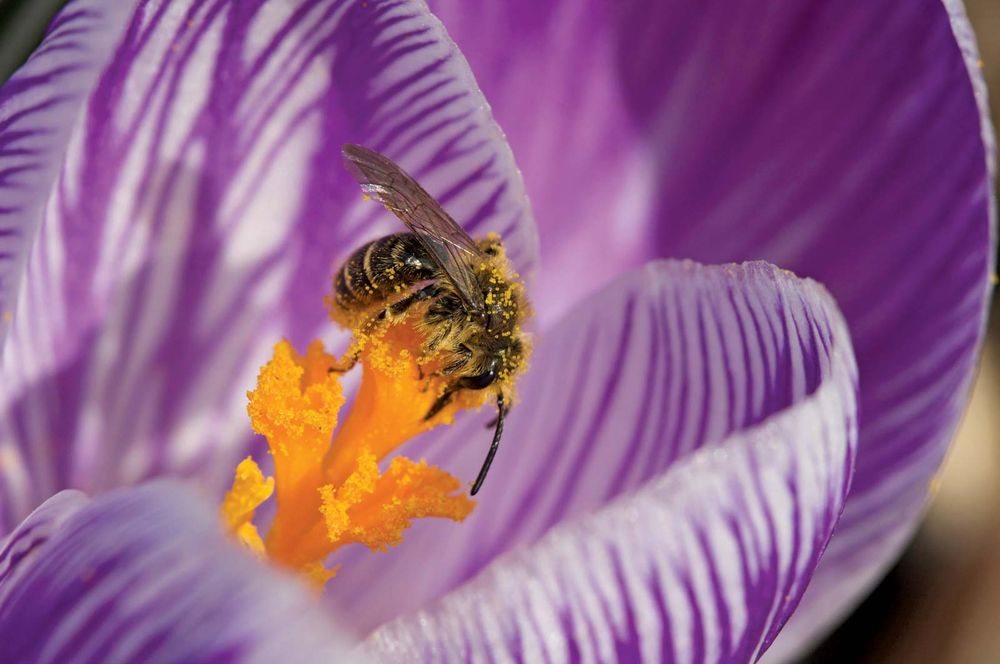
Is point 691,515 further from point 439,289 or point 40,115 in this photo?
point 40,115

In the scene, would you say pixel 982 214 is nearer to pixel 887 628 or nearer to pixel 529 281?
pixel 529 281

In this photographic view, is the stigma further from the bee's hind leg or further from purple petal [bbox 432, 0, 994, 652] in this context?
purple petal [bbox 432, 0, 994, 652]

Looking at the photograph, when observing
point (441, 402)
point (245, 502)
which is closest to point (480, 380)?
point (441, 402)

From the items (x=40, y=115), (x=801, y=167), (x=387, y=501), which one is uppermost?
(x=40, y=115)

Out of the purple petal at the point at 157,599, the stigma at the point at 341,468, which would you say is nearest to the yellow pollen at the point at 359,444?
the stigma at the point at 341,468

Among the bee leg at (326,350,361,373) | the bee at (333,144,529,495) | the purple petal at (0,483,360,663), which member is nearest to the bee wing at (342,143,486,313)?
the bee at (333,144,529,495)
